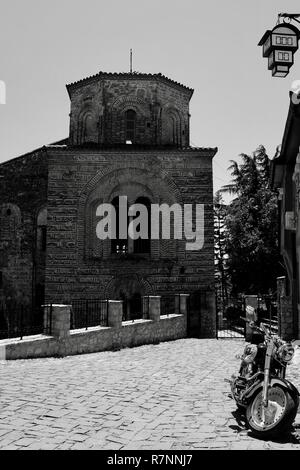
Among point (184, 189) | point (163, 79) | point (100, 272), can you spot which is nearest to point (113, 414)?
point (100, 272)

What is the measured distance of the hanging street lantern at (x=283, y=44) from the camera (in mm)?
7094

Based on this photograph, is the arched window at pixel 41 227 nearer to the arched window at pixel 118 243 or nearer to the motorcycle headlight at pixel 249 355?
the arched window at pixel 118 243

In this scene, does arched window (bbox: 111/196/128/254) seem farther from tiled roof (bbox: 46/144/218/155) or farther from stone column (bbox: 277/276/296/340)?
stone column (bbox: 277/276/296/340)

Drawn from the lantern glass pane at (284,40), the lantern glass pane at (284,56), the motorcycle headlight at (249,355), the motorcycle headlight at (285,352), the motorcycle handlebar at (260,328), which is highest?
the lantern glass pane at (284,40)

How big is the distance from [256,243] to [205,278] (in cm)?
840

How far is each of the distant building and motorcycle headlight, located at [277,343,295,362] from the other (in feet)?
15.1

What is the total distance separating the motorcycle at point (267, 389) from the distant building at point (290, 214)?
452 cm

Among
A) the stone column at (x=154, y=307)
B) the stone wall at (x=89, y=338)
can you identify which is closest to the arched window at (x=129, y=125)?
the stone column at (x=154, y=307)

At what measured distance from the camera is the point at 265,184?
30844 mm

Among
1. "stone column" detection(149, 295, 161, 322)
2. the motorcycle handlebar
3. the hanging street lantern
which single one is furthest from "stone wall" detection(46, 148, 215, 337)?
the motorcycle handlebar

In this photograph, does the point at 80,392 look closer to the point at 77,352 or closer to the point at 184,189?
the point at 77,352

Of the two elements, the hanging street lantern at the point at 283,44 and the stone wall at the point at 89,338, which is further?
the stone wall at the point at 89,338

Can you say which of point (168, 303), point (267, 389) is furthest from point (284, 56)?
point (168, 303)

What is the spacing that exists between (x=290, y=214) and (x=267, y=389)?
6.01 metres
